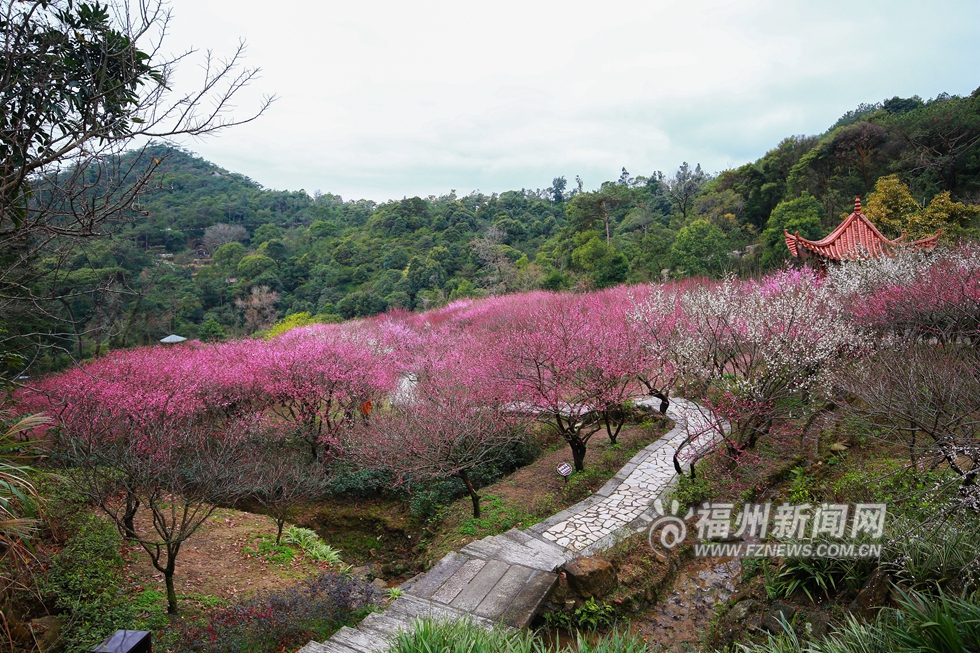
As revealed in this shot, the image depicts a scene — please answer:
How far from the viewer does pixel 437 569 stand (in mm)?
6047

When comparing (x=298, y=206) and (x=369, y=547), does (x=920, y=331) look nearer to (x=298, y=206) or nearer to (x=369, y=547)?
(x=369, y=547)

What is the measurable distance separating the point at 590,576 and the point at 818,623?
2.12m

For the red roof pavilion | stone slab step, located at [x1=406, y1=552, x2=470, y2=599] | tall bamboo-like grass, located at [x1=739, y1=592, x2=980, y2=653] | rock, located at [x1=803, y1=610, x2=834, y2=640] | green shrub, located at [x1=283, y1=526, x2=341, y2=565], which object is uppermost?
the red roof pavilion

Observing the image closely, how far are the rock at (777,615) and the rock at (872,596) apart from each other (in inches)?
19.6

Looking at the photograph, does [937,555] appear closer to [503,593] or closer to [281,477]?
[503,593]

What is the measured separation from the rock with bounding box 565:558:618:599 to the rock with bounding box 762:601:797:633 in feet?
5.12

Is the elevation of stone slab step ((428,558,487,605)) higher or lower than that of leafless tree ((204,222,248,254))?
lower

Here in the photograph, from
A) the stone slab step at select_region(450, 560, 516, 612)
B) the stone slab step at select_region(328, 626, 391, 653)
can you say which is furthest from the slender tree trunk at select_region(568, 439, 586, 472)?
the stone slab step at select_region(328, 626, 391, 653)

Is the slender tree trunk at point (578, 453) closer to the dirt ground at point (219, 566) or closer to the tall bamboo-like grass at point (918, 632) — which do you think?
the dirt ground at point (219, 566)

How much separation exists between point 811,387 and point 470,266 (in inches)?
913

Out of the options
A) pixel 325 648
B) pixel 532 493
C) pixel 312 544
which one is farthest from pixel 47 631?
pixel 532 493

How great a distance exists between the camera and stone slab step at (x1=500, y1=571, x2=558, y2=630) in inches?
197

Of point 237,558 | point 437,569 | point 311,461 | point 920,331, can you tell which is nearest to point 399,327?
point 311,461

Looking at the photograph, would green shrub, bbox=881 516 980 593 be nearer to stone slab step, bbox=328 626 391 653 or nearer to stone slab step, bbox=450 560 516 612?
stone slab step, bbox=450 560 516 612
